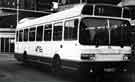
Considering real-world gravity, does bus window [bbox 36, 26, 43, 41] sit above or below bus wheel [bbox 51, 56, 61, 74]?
above

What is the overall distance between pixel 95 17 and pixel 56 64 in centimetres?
320

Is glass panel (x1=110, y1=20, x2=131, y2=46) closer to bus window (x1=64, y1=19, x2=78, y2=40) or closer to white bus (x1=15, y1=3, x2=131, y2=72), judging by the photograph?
white bus (x1=15, y1=3, x2=131, y2=72)

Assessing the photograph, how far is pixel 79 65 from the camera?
36.2 ft

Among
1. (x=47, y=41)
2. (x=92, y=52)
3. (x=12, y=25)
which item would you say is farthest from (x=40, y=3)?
(x=92, y=52)

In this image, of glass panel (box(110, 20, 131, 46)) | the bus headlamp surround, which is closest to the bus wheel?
the bus headlamp surround

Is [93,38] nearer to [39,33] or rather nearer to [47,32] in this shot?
[47,32]

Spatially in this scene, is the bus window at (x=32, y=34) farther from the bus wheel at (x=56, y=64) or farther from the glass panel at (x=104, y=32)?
the glass panel at (x=104, y=32)

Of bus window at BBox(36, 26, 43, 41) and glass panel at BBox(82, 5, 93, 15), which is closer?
glass panel at BBox(82, 5, 93, 15)

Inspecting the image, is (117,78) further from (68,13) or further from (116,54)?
(68,13)

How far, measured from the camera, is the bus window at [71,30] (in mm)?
11587

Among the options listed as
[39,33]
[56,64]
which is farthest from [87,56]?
[39,33]

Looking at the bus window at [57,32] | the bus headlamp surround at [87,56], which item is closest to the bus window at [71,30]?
the bus window at [57,32]

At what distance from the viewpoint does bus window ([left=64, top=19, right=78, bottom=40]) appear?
38.0 feet

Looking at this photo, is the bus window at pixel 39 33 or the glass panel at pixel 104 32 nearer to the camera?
the glass panel at pixel 104 32
